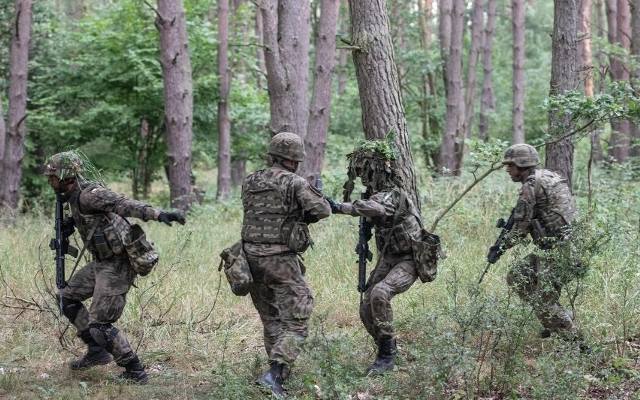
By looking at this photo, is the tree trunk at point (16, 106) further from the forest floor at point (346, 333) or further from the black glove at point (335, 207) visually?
the black glove at point (335, 207)

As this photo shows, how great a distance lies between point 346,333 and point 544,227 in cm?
199

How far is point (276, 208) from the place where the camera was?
18.7ft

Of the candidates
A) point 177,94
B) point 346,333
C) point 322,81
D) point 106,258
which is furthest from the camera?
point 177,94

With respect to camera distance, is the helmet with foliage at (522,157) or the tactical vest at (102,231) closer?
the tactical vest at (102,231)

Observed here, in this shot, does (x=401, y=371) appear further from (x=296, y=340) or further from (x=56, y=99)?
(x=56, y=99)

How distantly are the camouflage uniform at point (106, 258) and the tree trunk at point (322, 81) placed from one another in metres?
5.94

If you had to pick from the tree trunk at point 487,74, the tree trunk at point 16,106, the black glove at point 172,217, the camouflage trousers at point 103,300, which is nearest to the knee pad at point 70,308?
the camouflage trousers at point 103,300

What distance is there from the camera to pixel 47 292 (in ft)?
25.8

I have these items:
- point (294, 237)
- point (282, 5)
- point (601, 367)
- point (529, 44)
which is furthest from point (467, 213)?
point (529, 44)

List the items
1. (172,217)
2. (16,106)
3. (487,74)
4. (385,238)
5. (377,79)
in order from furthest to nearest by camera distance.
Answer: (487,74)
(16,106)
(377,79)
(385,238)
(172,217)

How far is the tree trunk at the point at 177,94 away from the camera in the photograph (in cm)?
1324

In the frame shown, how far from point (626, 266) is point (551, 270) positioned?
2.57 m

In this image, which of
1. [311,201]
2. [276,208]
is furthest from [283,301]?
[311,201]

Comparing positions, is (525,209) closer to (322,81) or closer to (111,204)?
(111,204)
